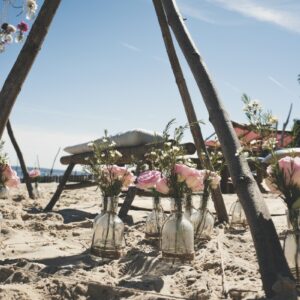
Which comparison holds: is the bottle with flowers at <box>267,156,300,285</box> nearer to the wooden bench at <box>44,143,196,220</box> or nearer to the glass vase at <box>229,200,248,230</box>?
Result: the wooden bench at <box>44,143,196,220</box>

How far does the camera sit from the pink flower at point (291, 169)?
1858 mm

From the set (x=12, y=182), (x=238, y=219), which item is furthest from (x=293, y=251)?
(x=12, y=182)

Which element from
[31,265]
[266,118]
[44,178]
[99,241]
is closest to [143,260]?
[99,241]

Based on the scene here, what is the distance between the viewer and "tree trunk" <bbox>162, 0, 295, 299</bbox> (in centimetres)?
160

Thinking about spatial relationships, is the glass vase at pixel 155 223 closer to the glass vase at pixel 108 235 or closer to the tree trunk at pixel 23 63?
the glass vase at pixel 108 235

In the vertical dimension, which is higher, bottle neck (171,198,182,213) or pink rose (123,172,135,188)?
pink rose (123,172,135,188)

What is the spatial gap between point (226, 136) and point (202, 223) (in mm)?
1191

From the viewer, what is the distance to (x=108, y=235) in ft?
8.53

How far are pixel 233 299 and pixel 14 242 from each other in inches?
79.7

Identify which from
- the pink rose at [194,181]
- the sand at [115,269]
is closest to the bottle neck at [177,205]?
the pink rose at [194,181]

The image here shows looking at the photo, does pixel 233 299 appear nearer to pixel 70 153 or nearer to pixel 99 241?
pixel 99 241

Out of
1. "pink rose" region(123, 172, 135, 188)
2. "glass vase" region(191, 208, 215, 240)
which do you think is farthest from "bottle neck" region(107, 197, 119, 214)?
"glass vase" region(191, 208, 215, 240)

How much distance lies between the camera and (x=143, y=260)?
7.96 feet

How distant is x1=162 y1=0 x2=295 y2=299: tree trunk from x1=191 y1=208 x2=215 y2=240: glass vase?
1127 mm
